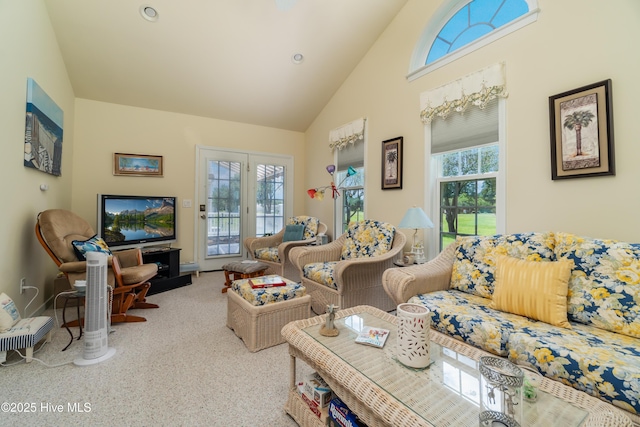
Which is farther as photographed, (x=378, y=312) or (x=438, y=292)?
(x=438, y=292)

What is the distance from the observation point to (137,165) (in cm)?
399

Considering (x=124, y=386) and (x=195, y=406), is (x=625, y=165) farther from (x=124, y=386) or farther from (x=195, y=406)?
(x=124, y=386)

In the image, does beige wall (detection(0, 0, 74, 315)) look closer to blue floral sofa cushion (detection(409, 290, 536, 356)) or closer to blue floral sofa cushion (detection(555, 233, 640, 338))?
blue floral sofa cushion (detection(409, 290, 536, 356))

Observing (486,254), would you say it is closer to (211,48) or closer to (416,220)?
(416,220)

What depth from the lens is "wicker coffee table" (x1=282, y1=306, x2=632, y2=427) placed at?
0.86 metres

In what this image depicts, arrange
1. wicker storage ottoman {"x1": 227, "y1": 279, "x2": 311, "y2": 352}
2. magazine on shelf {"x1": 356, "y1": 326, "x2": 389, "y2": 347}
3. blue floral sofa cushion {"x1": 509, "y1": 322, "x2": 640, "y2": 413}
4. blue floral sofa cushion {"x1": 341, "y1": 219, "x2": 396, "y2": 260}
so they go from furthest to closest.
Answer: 1. blue floral sofa cushion {"x1": 341, "y1": 219, "x2": 396, "y2": 260}
2. wicker storage ottoman {"x1": 227, "y1": 279, "x2": 311, "y2": 352}
3. magazine on shelf {"x1": 356, "y1": 326, "x2": 389, "y2": 347}
4. blue floral sofa cushion {"x1": 509, "y1": 322, "x2": 640, "y2": 413}

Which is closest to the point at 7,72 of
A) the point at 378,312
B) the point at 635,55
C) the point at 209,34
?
the point at 209,34

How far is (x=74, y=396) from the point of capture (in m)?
1.56

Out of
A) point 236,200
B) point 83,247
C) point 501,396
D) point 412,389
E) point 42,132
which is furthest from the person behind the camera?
point 236,200

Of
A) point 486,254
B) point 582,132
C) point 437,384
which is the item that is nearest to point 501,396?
point 437,384

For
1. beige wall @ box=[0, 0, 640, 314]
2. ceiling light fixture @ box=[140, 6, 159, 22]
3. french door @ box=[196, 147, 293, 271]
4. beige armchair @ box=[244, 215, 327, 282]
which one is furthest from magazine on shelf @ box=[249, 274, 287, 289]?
ceiling light fixture @ box=[140, 6, 159, 22]

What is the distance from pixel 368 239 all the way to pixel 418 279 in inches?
37.7

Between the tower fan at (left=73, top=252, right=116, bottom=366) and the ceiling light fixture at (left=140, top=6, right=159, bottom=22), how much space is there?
8.66 feet

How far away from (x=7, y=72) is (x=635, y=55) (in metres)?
4.40
